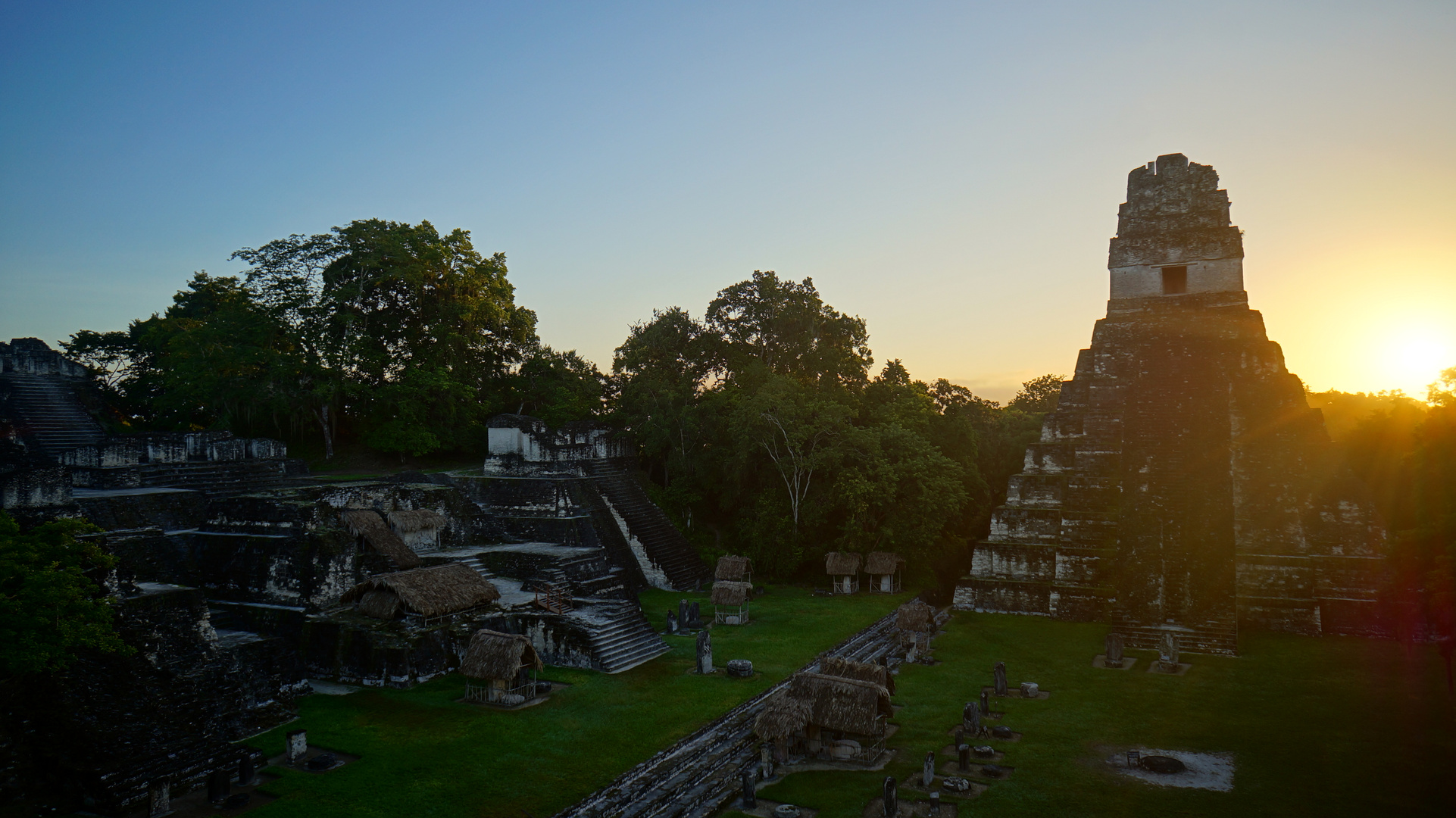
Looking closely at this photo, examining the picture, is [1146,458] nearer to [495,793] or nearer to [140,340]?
[495,793]

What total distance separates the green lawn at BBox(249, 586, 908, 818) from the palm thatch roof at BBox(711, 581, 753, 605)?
2.04m

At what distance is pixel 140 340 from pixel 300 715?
86.2ft

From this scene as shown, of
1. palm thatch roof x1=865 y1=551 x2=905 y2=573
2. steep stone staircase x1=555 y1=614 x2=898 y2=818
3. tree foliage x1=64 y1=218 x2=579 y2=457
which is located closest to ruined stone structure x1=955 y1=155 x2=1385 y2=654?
palm thatch roof x1=865 y1=551 x2=905 y2=573

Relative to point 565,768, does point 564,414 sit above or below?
above

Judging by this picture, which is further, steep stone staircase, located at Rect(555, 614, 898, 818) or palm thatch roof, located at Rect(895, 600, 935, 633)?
palm thatch roof, located at Rect(895, 600, 935, 633)

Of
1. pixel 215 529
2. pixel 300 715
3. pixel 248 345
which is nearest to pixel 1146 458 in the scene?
pixel 300 715

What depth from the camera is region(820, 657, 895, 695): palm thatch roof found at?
13.5 meters

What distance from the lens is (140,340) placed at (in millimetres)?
32938

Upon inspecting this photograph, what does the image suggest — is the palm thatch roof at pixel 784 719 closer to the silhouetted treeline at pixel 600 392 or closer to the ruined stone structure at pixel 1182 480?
the ruined stone structure at pixel 1182 480

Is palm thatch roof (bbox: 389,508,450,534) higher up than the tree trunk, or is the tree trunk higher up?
the tree trunk

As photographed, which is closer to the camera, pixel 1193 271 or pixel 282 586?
pixel 282 586

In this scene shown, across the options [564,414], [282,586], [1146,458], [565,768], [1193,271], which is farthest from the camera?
[564,414]

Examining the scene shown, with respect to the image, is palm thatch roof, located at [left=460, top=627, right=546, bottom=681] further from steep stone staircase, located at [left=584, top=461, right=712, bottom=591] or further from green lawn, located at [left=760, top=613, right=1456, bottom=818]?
steep stone staircase, located at [left=584, top=461, right=712, bottom=591]

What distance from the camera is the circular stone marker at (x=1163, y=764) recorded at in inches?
455
